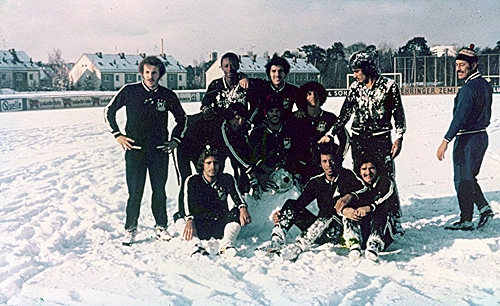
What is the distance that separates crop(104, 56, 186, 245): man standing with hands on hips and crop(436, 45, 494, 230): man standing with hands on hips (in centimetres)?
252

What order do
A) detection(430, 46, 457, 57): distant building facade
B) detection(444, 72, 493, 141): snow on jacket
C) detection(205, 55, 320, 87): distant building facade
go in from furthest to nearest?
detection(430, 46, 457, 57): distant building facade
detection(205, 55, 320, 87): distant building facade
detection(444, 72, 493, 141): snow on jacket

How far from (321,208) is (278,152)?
27.6 inches

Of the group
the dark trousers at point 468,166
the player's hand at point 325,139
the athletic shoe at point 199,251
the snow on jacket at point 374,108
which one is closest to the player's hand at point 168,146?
the athletic shoe at point 199,251

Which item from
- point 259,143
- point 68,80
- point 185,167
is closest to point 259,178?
point 259,143

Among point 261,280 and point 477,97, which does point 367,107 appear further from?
point 261,280

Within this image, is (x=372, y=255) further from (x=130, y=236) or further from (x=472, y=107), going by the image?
(x=130, y=236)

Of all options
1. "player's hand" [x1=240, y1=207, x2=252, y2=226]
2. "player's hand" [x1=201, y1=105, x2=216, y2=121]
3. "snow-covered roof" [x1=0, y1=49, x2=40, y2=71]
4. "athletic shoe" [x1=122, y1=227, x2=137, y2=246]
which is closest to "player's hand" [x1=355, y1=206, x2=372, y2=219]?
"player's hand" [x1=240, y1=207, x2=252, y2=226]

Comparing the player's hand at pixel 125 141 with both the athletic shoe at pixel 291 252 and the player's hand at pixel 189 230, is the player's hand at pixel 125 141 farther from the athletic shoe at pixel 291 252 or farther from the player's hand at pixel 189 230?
the athletic shoe at pixel 291 252

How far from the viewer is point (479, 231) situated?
4750 millimetres

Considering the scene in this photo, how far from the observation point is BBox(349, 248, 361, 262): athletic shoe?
4.02 m

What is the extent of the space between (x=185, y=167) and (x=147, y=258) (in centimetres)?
94

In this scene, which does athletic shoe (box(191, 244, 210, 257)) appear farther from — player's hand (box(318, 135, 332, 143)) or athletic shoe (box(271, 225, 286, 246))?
player's hand (box(318, 135, 332, 143))

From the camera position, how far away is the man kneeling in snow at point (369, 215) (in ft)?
13.5

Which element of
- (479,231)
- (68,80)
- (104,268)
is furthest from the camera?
(68,80)
